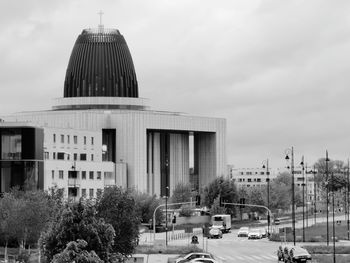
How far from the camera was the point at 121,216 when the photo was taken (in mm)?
71562

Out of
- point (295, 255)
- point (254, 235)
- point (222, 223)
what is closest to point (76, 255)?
point (295, 255)

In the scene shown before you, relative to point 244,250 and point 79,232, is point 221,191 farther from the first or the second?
point 79,232

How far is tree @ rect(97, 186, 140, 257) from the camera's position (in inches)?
2761

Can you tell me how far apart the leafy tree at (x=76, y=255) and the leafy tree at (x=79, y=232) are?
1.68 m

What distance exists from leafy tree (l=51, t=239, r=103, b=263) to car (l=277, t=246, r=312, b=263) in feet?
78.7

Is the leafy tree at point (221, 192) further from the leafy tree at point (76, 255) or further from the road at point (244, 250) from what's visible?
the leafy tree at point (76, 255)

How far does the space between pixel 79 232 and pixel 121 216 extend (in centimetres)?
1454

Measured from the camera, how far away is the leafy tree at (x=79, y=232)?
56938 mm

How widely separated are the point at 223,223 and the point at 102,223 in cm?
9030

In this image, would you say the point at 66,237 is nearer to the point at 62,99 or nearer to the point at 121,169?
the point at 121,169

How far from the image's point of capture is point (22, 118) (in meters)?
193

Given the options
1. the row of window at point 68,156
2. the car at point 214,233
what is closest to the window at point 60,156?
the row of window at point 68,156

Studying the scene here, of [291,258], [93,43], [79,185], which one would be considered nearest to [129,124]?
[93,43]

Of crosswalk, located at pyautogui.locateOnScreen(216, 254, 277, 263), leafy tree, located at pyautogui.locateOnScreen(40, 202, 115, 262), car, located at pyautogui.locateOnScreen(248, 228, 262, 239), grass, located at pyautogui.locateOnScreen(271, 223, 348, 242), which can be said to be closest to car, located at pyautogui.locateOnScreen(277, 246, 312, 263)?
crosswalk, located at pyautogui.locateOnScreen(216, 254, 277, 263)
